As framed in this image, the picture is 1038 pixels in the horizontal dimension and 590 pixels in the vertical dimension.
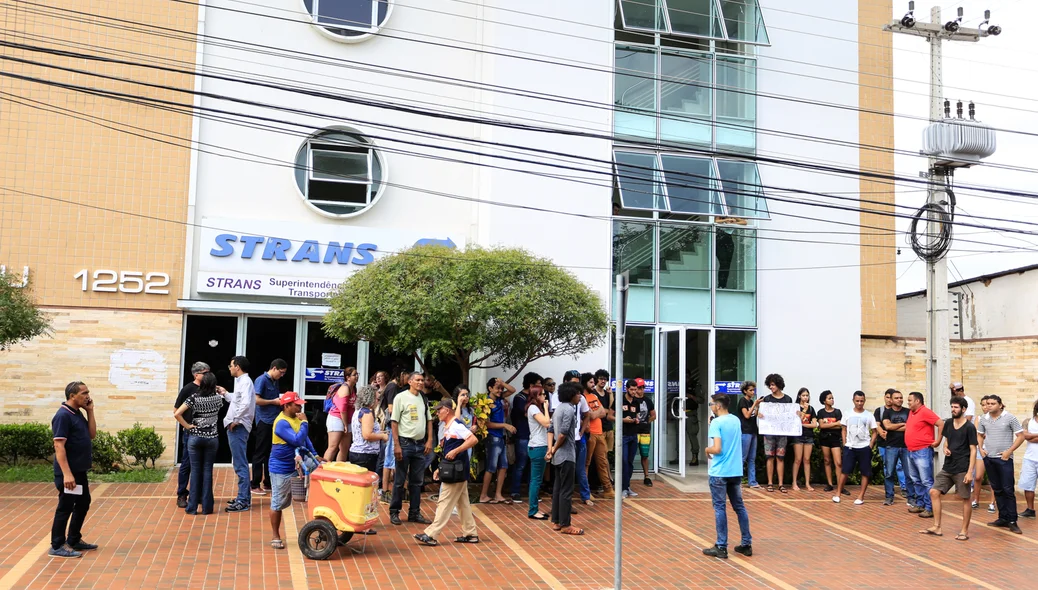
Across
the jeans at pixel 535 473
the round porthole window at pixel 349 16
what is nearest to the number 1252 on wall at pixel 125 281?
the round porthole window at pixel 349 16

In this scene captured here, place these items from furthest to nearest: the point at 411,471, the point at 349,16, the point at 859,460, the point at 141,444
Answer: the point at 349,16 → the point at 141,444 → the point at 859,460 → the point at 411,471

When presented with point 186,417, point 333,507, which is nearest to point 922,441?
point 333,507

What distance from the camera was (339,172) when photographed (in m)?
16.0

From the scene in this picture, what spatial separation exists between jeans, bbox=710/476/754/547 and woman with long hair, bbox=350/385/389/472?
3.72m

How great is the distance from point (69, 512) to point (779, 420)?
10447 millimetres

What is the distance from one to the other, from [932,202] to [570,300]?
7.14m

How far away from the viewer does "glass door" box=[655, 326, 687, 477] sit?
631 inches

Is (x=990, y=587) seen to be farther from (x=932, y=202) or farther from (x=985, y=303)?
(x=985, y=303)

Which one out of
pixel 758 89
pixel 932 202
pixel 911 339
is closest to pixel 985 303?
pixel 911 339

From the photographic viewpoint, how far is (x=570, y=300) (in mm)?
12609

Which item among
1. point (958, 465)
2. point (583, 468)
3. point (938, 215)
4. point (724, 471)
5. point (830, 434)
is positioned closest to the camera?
point (724, 471)

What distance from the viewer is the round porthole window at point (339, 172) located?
15.8 m

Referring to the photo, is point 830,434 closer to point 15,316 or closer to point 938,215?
point 938,215

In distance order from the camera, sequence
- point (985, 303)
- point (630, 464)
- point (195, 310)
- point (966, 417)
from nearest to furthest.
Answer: point (966, 417)
point (630, 464)
point (195, 310)
point (985, 303)
